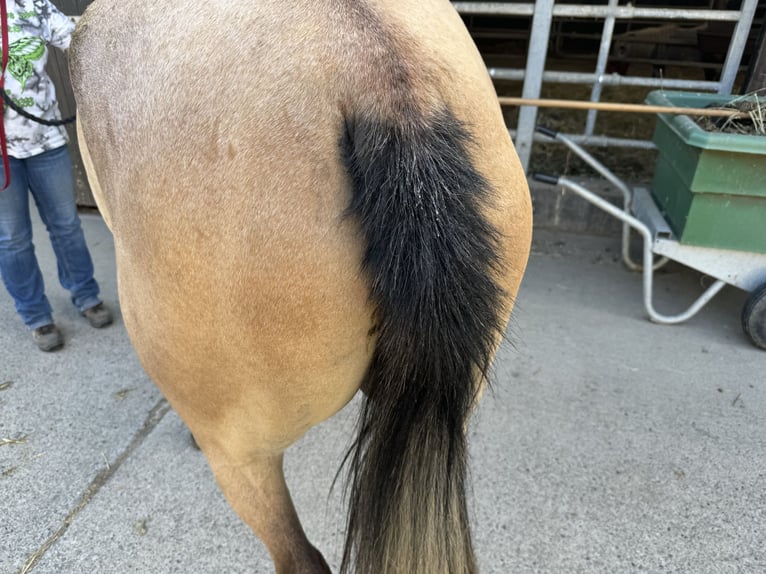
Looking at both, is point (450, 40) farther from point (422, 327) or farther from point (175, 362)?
point (175, 362)

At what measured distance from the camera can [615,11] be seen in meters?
2.71

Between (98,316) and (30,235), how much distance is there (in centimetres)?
51

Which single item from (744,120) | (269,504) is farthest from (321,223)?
(744,120)

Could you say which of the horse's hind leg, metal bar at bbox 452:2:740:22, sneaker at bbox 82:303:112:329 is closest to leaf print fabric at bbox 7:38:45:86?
sneaker at bbox 82:303:112:329

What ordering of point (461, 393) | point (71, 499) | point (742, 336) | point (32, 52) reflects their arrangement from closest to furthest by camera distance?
point (461, 393) → point (71, 499) → point (32, 52) → point (742, 336)

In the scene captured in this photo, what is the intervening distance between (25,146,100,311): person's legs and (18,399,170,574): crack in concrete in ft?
2.90

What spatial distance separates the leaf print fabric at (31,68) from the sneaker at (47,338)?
885 millimetres

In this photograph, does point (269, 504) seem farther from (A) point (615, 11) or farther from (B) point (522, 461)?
(A) point (615, 11)

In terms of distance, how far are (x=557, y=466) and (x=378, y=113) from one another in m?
1.54

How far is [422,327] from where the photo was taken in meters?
0.76

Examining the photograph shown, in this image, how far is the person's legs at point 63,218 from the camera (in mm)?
2176

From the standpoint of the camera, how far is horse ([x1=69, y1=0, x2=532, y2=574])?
75 cm

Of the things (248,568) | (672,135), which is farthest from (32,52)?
(672,135)

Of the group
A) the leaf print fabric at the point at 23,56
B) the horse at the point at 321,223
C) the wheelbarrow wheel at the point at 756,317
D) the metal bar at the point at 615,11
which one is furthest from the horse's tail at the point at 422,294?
the metal bar at the point at 615,11
